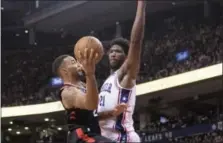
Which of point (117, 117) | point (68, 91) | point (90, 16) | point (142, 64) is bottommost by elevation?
point (117, 117)

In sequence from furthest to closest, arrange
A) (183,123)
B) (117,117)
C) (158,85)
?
1. (158,85)
2. (183,123)
3. (117,117)

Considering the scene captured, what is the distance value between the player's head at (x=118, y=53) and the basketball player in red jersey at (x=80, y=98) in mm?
351

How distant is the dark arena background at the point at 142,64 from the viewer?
17.3 metres

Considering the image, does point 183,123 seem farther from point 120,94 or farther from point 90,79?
point 90,79

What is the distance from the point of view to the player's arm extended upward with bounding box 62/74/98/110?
3025mm

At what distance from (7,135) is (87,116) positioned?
24.3m

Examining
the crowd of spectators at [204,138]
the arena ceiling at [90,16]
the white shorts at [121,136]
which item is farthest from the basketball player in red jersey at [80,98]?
the arena ceiling at [90,16]

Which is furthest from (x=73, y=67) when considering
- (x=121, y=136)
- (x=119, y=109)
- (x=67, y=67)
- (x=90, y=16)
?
(x=90, y=16)

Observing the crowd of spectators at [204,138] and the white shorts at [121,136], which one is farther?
the crowd of spectators at [204,138]

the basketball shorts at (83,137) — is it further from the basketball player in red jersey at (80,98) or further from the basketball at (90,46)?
the basketball at (90,46)

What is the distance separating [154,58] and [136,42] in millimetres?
17220

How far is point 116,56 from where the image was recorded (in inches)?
147

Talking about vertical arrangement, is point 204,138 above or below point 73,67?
above

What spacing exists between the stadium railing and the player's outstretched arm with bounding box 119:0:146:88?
12875 millimetres
